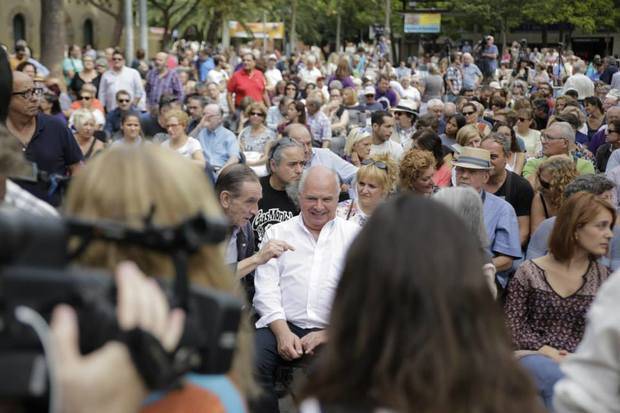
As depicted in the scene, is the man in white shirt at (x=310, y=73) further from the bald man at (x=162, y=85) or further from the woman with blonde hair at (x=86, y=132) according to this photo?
the woman with blonde hair at (x=86, y=132)

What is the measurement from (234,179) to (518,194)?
8.87 feet

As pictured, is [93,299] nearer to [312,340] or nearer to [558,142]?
[312,340]

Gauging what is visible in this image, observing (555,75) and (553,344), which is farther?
(555,75)

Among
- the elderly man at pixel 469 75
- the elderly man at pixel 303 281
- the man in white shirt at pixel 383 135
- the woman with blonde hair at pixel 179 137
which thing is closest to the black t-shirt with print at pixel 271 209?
the elderly man at pixel 303 281

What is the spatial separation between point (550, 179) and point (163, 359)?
5.69 meters

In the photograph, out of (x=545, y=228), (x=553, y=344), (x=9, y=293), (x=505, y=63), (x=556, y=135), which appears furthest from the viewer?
(x=505, y=63)

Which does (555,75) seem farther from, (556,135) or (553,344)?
(553,344)

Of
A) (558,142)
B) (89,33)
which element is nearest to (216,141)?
(558,142)

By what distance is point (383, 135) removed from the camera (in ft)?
35.0

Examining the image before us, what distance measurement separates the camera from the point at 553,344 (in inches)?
188

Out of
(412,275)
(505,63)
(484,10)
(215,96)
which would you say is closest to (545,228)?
(412,275)

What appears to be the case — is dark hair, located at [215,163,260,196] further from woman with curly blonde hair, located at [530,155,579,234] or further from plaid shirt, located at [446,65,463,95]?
plaid shirt, located at [446,65,463,95]

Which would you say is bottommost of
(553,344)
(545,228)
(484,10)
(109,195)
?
(553,344)

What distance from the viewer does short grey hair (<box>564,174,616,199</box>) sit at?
5934mm
